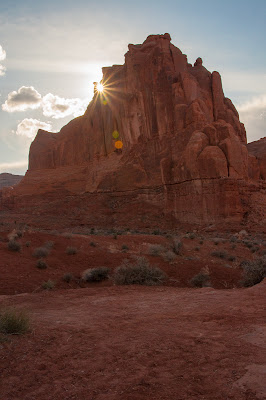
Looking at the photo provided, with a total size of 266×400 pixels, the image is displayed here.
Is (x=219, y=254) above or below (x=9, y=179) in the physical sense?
below

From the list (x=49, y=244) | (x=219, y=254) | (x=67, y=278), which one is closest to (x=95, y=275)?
(x=67, y=278)

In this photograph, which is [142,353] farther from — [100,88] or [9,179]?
[9,179]

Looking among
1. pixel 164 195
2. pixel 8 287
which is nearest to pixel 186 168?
pixel 164 195

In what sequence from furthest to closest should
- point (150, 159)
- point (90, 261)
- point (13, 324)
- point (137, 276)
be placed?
point (150, 159) < point (90, 261) < point (137, 276) < point (13, 324)

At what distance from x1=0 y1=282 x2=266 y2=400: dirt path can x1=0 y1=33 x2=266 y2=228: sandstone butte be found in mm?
23757

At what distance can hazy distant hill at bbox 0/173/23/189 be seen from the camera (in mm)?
111438

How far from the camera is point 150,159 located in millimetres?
38188

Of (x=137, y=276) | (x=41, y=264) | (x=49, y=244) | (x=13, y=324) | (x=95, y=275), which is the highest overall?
(x=49, y=244)

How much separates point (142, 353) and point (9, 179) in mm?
122796

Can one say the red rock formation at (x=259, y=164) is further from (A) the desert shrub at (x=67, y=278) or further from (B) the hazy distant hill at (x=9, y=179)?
(B) the hazy distant hill at (x=9, y=179)

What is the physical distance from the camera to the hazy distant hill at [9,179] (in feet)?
366

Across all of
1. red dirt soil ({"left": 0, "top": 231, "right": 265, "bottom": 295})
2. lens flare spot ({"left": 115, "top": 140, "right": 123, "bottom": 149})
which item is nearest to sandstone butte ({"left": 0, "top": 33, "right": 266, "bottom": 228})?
lens flare spot ({"left": 115, "top": 140, "right": 123, "bottom": 149})

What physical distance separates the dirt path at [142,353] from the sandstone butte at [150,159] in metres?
23.8

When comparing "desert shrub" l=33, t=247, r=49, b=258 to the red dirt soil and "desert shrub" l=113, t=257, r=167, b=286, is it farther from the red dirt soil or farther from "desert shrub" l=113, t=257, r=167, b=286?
"desert shrub" l=113, t=257, r=167, b=286
